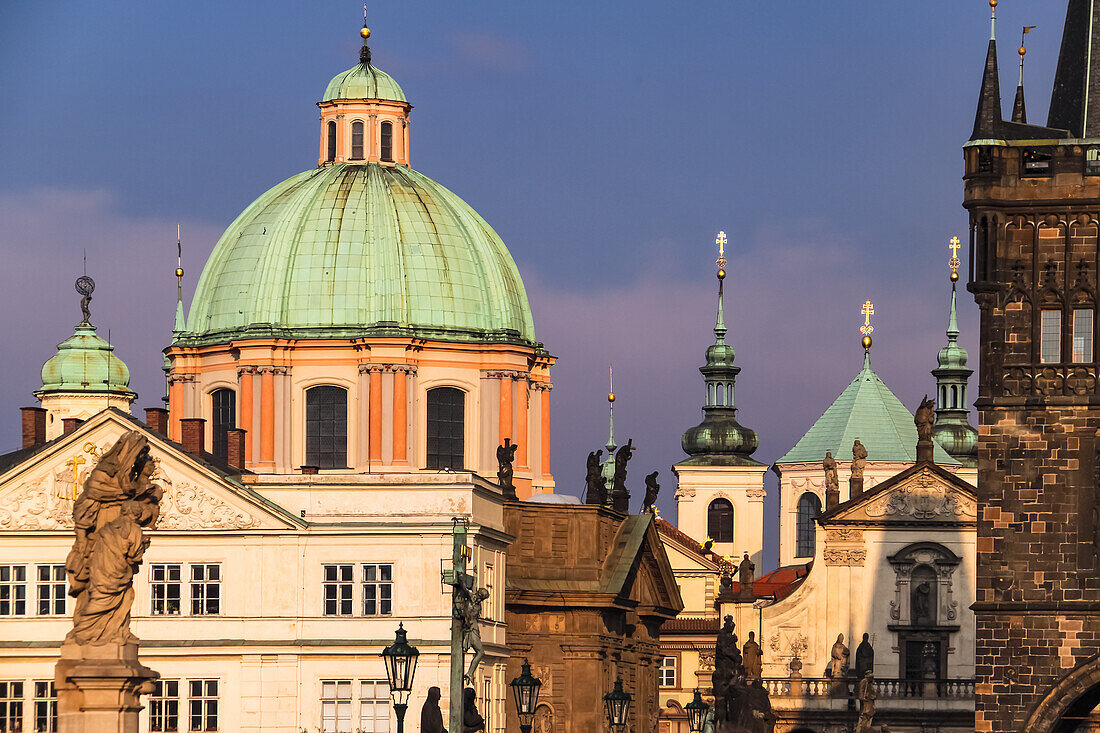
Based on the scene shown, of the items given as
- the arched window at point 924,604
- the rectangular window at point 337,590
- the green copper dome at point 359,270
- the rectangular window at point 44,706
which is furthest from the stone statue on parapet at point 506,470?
the arched window at point 924,604

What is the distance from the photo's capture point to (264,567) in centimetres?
7831

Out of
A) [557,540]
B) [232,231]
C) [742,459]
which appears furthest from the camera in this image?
[742,459]

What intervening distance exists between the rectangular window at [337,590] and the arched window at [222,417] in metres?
14.6

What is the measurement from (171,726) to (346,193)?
23.5 metres

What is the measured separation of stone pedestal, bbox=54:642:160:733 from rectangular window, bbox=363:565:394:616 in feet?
153

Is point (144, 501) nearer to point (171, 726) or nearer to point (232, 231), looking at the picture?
point (171, 726)

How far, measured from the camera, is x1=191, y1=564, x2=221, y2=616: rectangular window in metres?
78.2

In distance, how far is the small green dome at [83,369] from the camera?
362 feet

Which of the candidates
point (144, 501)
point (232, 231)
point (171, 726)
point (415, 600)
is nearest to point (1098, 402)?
point (415, 600)

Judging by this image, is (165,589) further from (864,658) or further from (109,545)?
A: (109,545)

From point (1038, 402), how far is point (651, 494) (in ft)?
96.9

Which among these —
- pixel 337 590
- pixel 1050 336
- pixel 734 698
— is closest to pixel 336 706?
pixel 337 590

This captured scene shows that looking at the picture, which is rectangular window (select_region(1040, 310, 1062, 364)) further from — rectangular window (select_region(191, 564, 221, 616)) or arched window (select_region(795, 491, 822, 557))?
arched window (select_region(795, 491, 822, 557))

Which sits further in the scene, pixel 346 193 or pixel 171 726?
pixel 346 193
